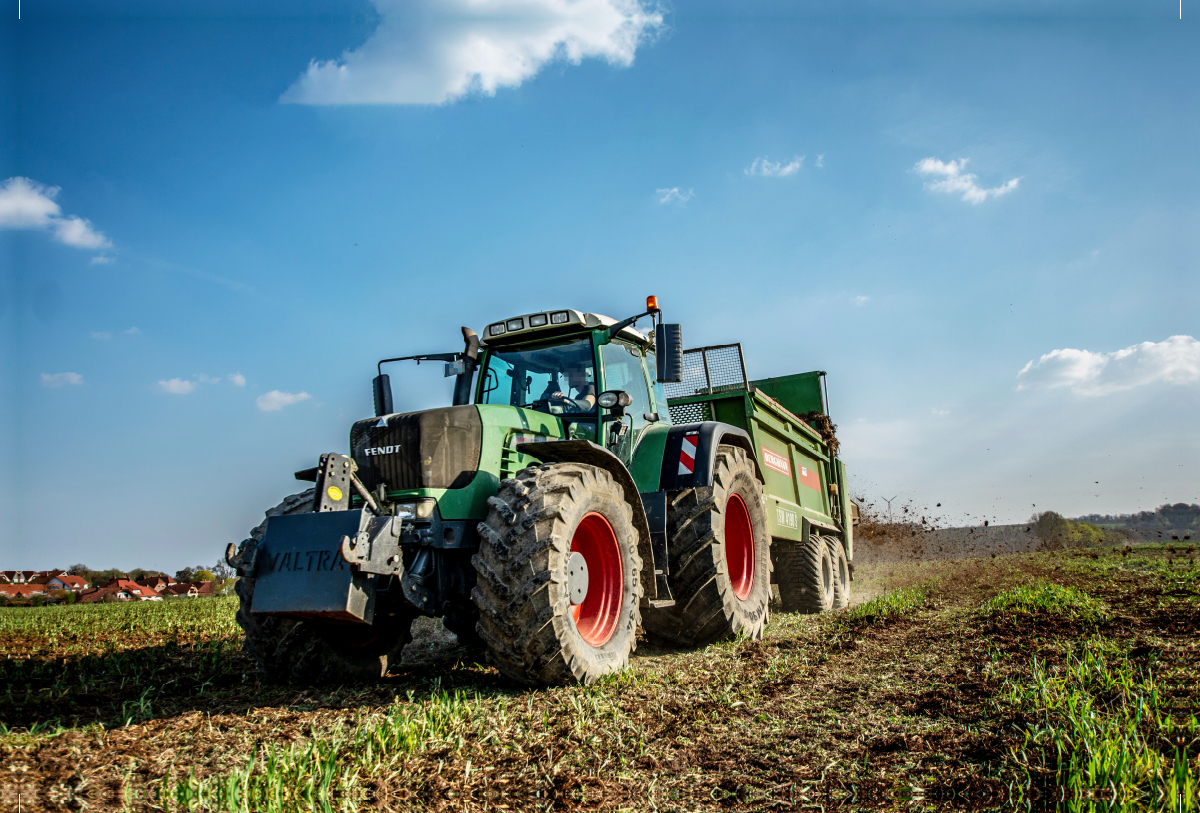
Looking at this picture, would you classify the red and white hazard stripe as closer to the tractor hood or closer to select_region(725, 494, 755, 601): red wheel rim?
select_region(725, 494, 755, 601): red wheel rim

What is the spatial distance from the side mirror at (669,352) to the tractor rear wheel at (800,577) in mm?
4734

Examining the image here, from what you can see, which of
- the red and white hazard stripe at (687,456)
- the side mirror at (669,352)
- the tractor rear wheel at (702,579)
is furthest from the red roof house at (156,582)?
the side mirror at (669,352)

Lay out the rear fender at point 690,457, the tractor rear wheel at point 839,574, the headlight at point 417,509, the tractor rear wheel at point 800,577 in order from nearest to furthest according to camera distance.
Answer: the headlight at point 417,509, the rear fender at point 690,457, the tractor rear wheel at point 800,577, the tractor rear wheel at point 839,574

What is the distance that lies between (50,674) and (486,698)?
143 inches

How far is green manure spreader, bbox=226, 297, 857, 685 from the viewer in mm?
4234

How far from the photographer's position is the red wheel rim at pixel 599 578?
5.07 m

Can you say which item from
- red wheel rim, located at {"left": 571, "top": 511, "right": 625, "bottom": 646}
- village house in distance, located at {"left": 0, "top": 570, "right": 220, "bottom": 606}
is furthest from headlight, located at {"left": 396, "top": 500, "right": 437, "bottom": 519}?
village house in distance, located at {"left": 0, "top": 570, "right": 220, "bottom": 606}

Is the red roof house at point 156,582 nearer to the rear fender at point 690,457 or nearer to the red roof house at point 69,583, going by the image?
the red roof house at point 69,583

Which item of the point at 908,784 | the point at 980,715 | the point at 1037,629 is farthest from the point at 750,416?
the point at 908,784

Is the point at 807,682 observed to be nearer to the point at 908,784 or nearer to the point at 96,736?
the point at 908,784

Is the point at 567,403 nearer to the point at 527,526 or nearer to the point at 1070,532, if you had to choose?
the point at 527,526

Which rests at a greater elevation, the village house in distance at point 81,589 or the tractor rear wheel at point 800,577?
the village house in distance at point 81,589

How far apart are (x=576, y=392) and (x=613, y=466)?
104 centimetres

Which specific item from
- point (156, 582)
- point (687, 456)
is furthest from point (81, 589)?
point (687, 456)
